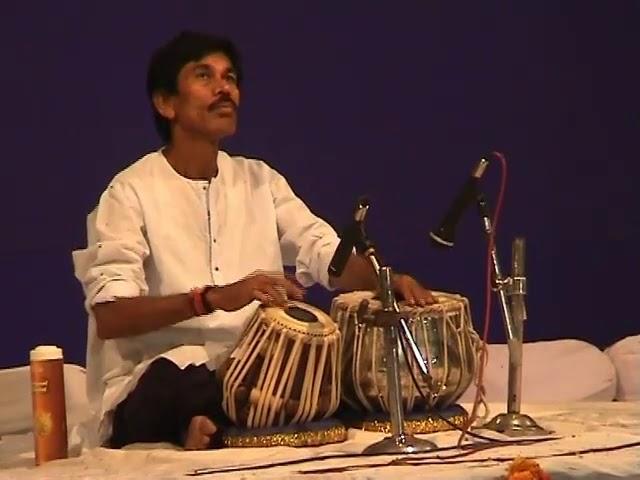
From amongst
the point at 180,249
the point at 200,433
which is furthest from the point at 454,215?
the point at 180,249

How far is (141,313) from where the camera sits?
253 cm

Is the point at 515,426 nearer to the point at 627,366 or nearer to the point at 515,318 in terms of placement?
the point at 515,318

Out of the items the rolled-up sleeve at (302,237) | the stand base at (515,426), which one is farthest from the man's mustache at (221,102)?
the stand base at (515,426)

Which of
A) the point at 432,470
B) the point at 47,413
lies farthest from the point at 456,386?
the point at 47,413

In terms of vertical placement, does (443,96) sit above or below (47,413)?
above

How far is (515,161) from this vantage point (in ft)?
13.1

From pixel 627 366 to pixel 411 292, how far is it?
136cm

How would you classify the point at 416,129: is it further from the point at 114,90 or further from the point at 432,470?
the point at 432,470

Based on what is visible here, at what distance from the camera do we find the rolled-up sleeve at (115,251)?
2.56 m

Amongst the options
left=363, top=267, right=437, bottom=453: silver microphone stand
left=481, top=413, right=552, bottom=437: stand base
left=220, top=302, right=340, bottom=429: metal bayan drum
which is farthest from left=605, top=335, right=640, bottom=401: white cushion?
left=363, top=267, right=437, bottom=453: silver microphone stand

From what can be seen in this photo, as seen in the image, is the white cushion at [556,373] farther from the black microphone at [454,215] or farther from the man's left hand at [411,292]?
the black microphone at [454,215]

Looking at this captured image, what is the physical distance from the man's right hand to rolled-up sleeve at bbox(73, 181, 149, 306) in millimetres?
244

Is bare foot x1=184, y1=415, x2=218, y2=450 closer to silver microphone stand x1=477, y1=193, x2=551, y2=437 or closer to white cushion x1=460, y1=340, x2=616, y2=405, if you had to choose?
silver microphone stand x1=477, y1=193, x2=551, y2=437

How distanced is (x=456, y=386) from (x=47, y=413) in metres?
0.82
